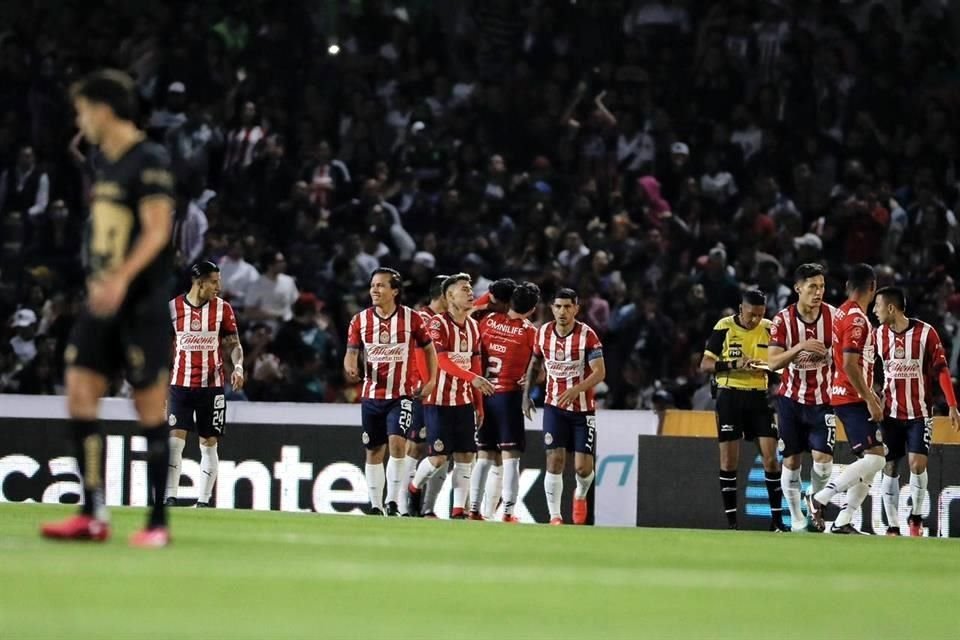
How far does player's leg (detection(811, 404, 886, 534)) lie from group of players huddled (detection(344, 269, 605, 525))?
7.94ft

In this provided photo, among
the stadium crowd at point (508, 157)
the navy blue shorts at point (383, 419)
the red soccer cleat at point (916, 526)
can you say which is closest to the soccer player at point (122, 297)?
the navy blue shorts at point (383, 419)

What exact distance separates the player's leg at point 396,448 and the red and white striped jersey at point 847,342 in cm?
401

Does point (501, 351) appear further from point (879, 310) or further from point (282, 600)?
point (282, 600)

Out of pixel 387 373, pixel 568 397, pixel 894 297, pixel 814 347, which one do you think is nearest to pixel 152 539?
pixel 387 373

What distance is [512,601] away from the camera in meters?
6.72

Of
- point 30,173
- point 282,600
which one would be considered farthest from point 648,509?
point 282,600

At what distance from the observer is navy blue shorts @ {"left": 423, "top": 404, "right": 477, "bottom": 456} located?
58.5ft

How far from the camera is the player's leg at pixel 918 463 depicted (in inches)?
666

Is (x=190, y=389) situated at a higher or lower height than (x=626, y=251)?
lower

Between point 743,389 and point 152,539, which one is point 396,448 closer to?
point 743,389

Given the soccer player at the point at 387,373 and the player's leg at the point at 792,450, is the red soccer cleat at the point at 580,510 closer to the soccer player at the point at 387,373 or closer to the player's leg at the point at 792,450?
the soccer player at the point at 387,373

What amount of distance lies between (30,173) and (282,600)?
1902 centimetres

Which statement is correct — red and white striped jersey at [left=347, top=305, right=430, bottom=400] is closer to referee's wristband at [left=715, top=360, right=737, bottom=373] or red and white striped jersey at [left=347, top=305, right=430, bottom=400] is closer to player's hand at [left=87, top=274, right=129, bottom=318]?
referee's wristband at [left=715, top=360, right=737, bottom=373]

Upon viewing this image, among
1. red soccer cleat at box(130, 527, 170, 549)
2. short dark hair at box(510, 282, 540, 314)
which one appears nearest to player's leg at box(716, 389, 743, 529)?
short dark hair at box(510, 282, 540, 314)
